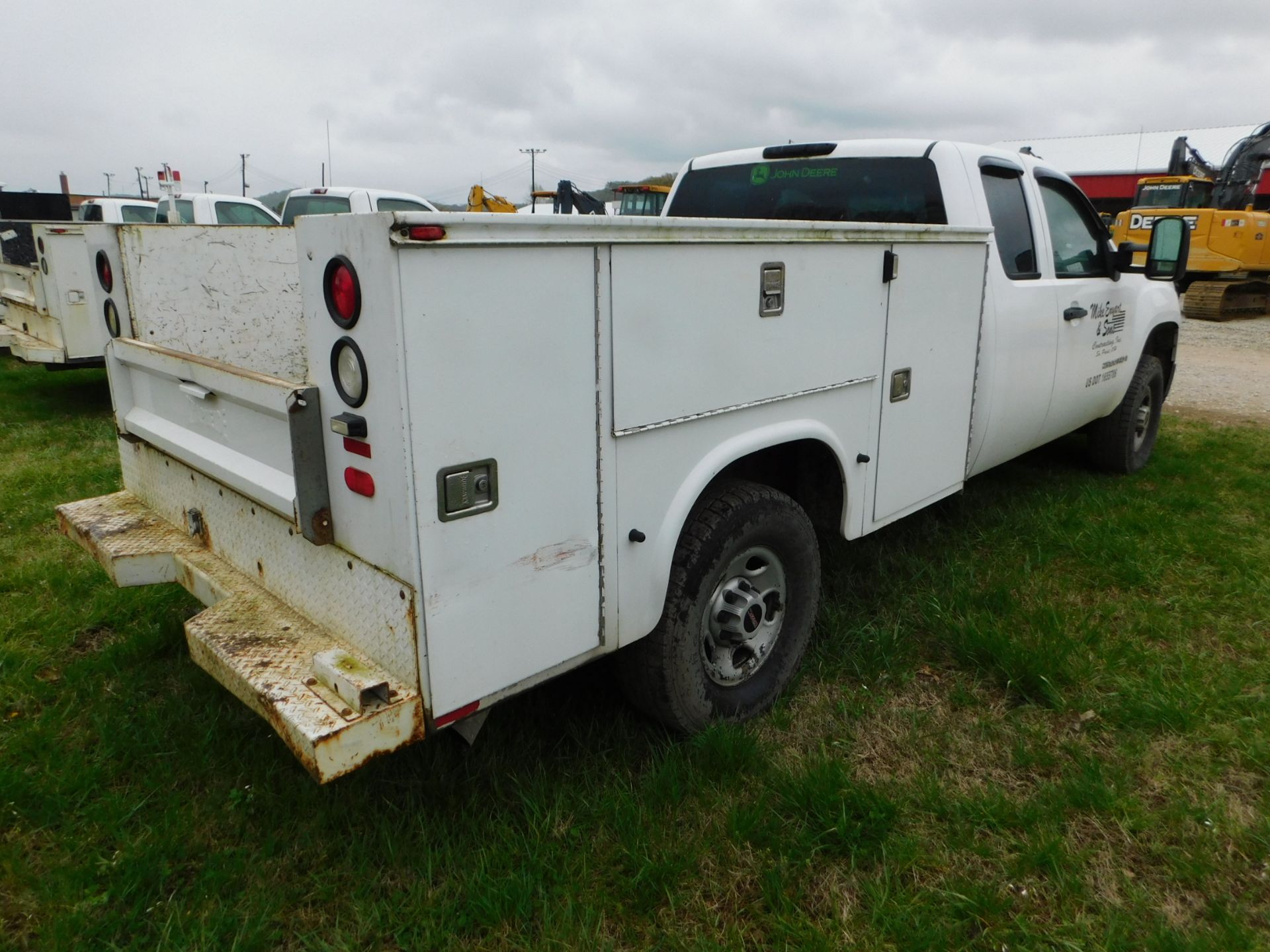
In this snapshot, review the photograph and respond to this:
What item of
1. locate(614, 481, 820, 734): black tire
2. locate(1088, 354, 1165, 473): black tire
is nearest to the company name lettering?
locate(1088, 354, 1165, 473): black tire

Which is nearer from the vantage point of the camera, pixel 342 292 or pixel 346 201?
pixel 342 292

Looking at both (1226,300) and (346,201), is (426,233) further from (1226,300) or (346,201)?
(1226,300)

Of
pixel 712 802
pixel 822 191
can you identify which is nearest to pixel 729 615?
pixel 712 802

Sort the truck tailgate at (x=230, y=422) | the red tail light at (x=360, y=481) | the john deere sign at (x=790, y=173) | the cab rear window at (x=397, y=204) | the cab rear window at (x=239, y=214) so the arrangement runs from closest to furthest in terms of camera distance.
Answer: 1. the red tail light at (x=360, y=481)
2. the truck tailgate at (x=230, y=422)
3. the john deere sign at (x=790, y=173)
4. the cab rear window at (x=397, y=204)
5. the cab rear window at (x=239, y=214)

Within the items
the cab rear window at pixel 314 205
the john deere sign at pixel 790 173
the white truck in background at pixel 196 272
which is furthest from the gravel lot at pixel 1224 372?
the cab rear window at pixel 314 205

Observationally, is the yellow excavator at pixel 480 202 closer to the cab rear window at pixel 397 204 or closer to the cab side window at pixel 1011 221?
the cab rear window at pixel 397 204

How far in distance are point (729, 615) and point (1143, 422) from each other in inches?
174

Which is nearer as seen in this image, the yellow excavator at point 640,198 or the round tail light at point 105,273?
the round tail light at point 105,273

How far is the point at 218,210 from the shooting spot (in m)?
10.9

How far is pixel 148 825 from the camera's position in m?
2.54

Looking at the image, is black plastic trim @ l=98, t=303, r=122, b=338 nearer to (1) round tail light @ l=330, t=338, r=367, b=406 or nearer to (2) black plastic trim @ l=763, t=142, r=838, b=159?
(1) round tail light @ l=330, t=338, r=367, b=406

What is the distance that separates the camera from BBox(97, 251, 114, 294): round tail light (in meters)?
3.05

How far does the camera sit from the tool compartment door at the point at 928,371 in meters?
3.37

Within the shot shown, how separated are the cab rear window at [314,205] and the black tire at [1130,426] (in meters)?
8.38
